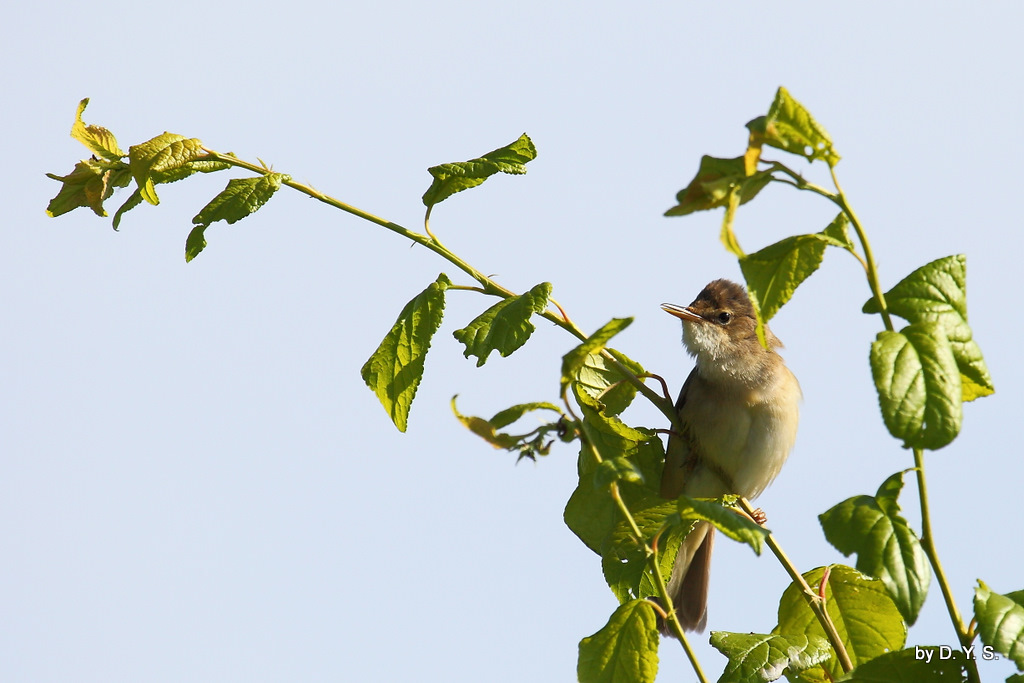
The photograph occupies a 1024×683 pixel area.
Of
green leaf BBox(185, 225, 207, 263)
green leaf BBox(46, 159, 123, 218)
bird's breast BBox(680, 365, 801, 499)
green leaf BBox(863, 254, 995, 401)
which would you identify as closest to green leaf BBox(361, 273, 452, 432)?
green leaf BBox(185, 225, 207, 263)

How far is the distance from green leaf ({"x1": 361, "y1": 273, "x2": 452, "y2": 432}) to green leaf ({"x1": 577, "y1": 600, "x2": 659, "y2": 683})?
641 mm

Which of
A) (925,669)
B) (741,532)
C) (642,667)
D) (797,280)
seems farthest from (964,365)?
(642,667)

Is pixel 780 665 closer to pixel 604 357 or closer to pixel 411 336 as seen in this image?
pixel 604 357

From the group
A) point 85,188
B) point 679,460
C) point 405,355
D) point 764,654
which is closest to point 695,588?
point 679,460

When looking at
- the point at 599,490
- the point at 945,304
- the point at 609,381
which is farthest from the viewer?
the point at 609,381

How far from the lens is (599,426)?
2.58 meters

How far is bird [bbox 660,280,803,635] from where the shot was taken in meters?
4.75

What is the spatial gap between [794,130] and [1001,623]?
92cm

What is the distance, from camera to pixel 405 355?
2314 millimetres

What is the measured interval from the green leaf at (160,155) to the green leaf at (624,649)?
1335 millimetres

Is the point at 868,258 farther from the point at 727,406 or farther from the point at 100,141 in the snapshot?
the point at 727,406

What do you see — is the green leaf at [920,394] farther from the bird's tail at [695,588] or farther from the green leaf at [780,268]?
the bird's tail at [695,588]

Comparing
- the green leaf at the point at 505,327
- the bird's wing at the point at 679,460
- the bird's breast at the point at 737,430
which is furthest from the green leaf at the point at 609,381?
the bird's breast at the point at 737,430

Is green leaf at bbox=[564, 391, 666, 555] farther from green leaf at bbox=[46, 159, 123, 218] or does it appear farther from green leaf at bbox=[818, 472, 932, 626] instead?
green leaf at bbox=[46, 159, 123, 218]
